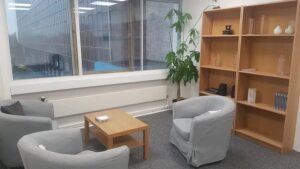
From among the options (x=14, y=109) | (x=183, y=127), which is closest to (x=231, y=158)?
(x=183, y=127)

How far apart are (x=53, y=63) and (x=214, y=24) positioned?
9.11ft

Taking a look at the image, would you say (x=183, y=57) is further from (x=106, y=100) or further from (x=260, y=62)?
(x=106, y=100)

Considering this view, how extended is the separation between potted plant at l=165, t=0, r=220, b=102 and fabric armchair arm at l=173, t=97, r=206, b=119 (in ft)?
3.66

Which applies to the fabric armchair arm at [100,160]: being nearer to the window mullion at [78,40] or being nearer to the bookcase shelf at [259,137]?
the bookcase shelf at [259,137]

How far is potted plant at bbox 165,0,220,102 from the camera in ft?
14.0

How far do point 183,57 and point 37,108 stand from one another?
277 centimetres

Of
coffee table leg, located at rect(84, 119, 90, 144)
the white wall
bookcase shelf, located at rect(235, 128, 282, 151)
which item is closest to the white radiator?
coffee table leg, located at rect(84, 119, 90, 144)

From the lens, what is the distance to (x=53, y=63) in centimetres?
377

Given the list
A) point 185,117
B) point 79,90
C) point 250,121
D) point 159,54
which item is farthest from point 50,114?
point 250,121

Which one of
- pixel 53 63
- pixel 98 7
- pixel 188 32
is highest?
pixel 98 7

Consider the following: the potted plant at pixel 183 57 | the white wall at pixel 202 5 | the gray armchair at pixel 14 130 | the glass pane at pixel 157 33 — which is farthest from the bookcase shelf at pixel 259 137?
the gray armchair at pixel 14 130

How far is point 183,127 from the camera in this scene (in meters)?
2.85

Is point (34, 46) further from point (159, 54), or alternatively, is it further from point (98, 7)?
point (159, 54)

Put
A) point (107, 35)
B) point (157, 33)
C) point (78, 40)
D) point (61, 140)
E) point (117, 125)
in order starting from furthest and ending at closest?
point (157, 33) → point (107, 35) → point (78, 40) → point (117, 125) → point (61, 140)
